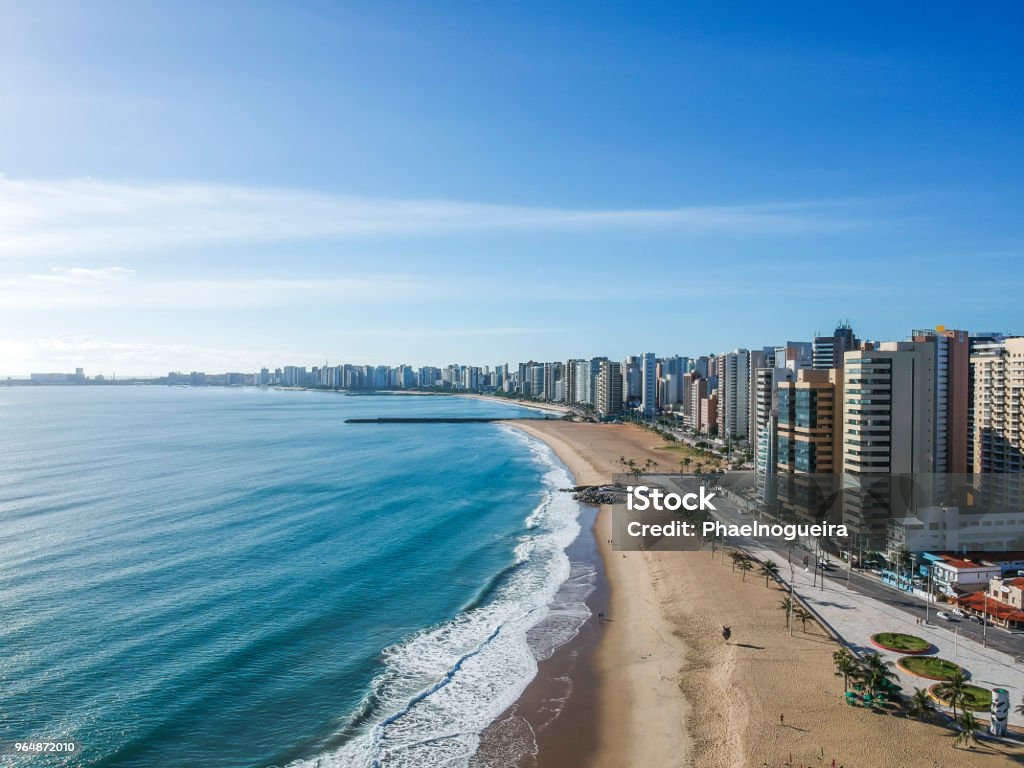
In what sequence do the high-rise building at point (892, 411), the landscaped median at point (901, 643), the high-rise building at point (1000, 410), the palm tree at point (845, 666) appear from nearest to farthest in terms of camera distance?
the palm tree at point (845, 666) → the landscaped median at point (901, 643) → the high-rise building at point (892, 411) → the high-rise building at point (1000, 410)

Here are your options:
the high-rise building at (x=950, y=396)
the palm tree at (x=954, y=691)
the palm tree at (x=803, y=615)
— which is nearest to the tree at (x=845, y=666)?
the palm tree at (x=954, y=691)

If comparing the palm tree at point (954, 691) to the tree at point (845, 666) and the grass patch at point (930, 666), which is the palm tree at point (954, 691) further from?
the tree at point (845, 666)

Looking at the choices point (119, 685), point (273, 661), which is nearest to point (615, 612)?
point (273, 661)

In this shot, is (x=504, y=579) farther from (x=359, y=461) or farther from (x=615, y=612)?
(x=359, y=461)

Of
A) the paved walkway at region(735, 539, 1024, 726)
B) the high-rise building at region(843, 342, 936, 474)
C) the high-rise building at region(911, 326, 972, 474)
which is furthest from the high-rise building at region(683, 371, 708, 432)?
the paved walkway at region(735, 539, 1024, 726)

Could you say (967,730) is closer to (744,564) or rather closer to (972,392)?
(744,564)

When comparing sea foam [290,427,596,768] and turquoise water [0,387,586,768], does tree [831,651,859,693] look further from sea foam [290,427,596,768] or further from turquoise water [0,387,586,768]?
turquoise water [0,387,586,768]
